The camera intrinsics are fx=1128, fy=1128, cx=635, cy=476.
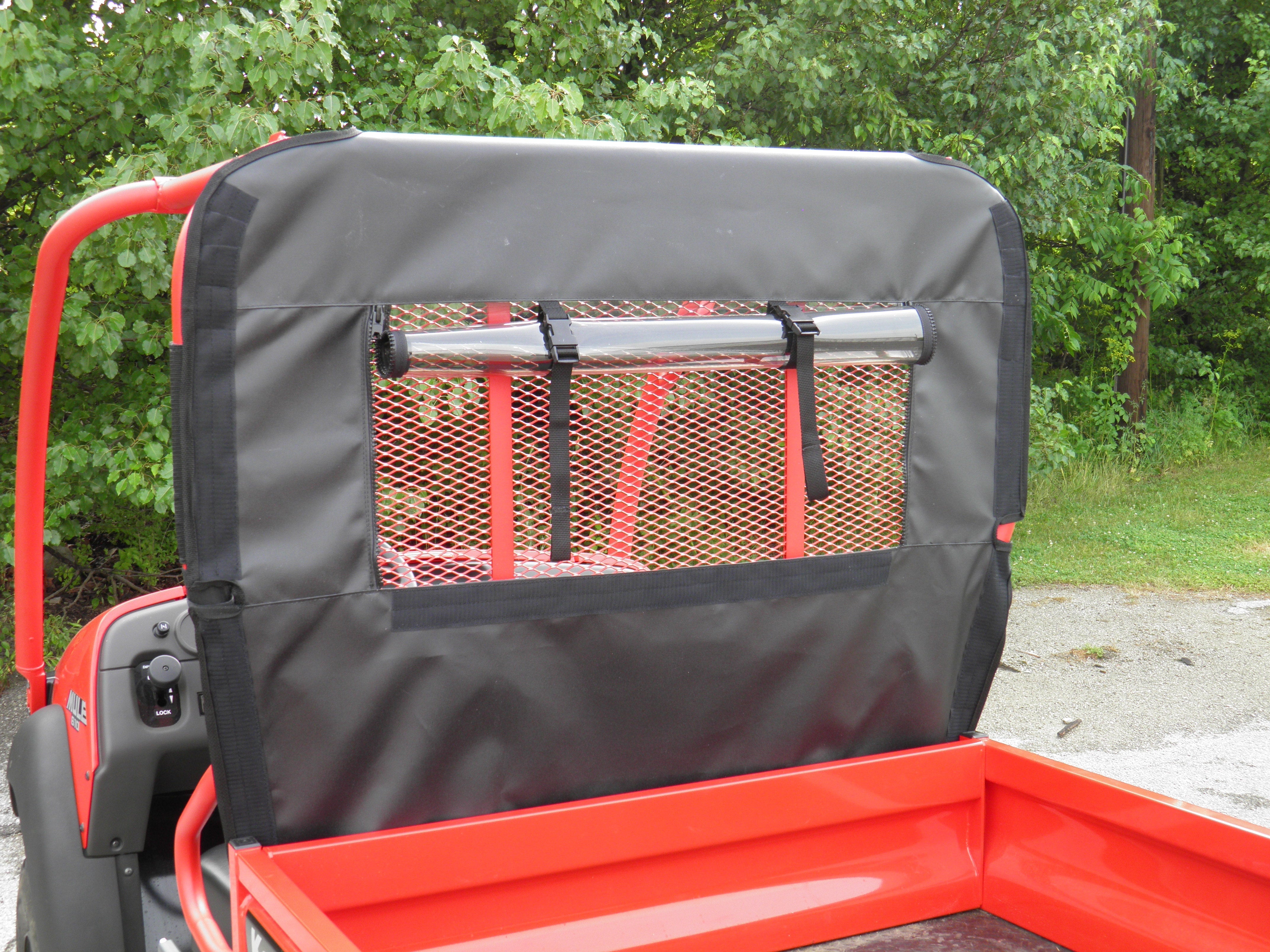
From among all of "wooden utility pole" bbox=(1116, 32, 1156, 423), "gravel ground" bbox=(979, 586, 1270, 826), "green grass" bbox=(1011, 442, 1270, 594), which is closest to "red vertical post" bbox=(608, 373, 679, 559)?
"gravel ground" bbox=(979, 586, 1270, 826)

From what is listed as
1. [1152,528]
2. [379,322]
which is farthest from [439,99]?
[1152,528]

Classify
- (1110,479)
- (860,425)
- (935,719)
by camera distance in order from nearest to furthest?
1. (860,425)
2. (935,719)
3. (1110,479)

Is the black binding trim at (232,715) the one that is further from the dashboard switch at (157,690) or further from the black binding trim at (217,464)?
the dashboard switch at (157,690)

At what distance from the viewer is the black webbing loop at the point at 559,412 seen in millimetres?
1595

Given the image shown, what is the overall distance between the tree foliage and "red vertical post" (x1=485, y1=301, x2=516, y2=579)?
333cm

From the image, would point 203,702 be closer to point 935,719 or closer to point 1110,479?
point 935,719

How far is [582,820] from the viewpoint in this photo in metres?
1.78

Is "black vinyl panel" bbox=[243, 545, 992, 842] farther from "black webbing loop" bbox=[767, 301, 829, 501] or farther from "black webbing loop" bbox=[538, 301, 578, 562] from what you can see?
"black webbing loop" bbox=[767, 301, 829, 501]

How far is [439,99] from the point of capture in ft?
16.9

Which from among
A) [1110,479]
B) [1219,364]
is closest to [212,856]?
[1110,479]

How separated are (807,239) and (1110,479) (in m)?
10.2

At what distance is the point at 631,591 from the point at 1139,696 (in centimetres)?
454

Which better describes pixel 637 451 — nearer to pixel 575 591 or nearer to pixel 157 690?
pixel 575 591

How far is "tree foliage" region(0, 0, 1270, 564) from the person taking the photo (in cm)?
474
